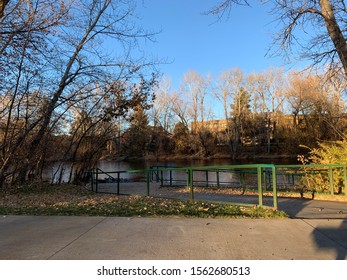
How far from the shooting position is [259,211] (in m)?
6.45

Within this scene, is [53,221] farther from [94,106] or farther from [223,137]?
[223,137]

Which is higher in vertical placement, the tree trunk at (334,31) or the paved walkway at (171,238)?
the tree trunk at (334,31)

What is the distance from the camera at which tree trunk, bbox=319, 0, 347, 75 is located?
32.4 feet

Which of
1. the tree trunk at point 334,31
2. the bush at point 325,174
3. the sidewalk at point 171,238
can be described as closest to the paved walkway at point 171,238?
the sidewalk at point 171,238

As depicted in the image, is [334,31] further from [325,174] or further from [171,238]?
[171,238]

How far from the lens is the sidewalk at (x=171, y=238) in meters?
4.02

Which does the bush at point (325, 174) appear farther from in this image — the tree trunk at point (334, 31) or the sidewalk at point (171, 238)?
the sidewalk at point (171, 238)

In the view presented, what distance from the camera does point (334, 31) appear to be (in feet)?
33.0

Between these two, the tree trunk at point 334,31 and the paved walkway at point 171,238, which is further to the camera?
the tree trunk at point 334,31

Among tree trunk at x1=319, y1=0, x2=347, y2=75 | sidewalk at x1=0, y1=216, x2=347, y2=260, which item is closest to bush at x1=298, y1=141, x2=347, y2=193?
tree trunk at x1=319, y1=0, x2=347, y2=75

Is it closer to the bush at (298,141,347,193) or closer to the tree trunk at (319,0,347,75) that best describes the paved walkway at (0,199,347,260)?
the tree trunk at (319,0,347,75)

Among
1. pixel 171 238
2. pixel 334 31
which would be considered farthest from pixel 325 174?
pixel 171 238
